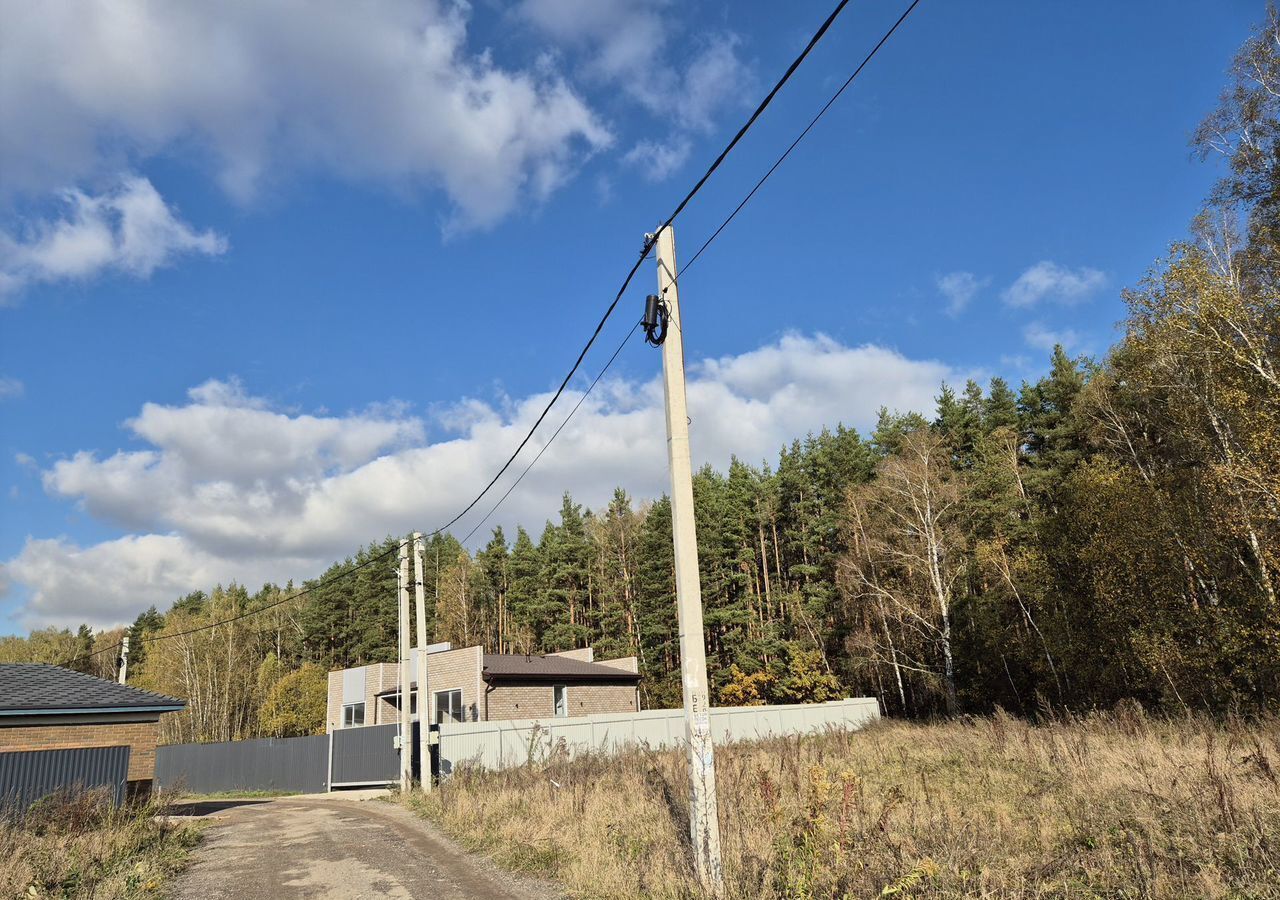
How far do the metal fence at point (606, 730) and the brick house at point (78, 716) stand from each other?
7027 mm

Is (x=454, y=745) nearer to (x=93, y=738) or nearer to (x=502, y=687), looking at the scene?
(x=93, y=738)

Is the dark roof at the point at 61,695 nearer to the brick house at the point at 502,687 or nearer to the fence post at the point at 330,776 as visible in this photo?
the brick house at the point at 502,687

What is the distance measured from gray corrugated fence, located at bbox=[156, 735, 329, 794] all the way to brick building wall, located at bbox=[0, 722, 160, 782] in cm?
1234

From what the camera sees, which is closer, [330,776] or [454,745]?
[454,745]

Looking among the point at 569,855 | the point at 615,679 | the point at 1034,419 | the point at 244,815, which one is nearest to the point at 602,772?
the point at 569,855

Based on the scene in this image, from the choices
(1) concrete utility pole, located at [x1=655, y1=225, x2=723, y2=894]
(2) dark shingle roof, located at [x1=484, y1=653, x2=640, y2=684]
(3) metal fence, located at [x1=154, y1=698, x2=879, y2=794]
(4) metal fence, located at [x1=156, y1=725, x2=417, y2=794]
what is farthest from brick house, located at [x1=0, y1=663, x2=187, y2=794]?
(1) concrete utility pole, located at [x1=655, y1=225, x2=723, y2=894]

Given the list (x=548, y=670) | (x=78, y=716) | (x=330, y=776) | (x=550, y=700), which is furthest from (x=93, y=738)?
(x=550, y=700)

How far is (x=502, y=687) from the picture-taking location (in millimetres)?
30531

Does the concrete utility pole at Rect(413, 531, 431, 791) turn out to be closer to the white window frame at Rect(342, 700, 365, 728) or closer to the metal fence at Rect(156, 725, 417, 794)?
the metal fence at Rect(156, 725, 417, 794)

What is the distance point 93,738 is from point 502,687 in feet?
49.5

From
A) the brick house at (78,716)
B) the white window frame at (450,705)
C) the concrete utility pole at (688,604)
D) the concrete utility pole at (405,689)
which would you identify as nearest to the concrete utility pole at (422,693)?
the concrete utility pole at (405,689)

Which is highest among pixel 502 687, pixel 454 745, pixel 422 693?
pixel 422 693

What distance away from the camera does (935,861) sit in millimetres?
6750

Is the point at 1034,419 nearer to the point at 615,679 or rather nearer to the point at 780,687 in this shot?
the point at 780,687
